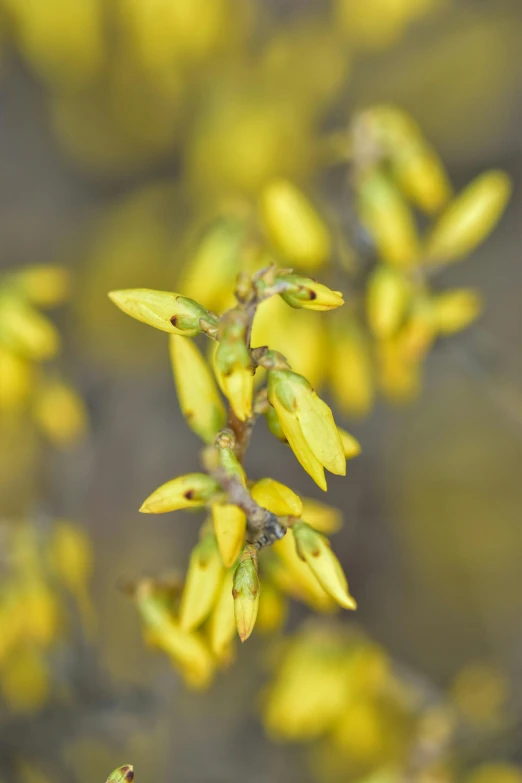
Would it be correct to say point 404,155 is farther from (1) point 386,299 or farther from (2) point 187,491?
(2) point 187,491

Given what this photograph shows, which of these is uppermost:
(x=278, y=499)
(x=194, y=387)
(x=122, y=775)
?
(x=194, y=387)

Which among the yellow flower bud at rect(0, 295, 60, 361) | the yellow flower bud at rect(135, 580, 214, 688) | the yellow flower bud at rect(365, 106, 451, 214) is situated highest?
the yellow flower bud at rect(365, 106, 451, 214)

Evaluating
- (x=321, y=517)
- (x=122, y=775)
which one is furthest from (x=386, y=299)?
(x=122, y=775)

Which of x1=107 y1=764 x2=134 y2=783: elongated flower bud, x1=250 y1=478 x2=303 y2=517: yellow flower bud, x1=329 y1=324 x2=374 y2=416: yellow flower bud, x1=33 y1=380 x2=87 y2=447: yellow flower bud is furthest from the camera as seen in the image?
x1=33 y1=380 x2=87 y2=447: yellow flower bud

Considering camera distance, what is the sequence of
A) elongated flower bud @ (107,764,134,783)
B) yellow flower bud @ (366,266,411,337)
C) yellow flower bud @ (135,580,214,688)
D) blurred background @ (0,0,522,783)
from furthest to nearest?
blurred background @ (0,0,522,783) < yellow flower bud @ (366,266,411,337) < yellow flower bud @ (135,580,214,688) < elongated flower bud @ (107,764,134,783)

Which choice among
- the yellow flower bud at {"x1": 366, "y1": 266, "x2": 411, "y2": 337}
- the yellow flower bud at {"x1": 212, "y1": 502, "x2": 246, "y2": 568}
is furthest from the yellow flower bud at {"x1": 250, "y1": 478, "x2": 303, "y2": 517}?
the yellow flower bud at {"x1": 366, "y1": 266, "x2": 411, "y2": 337}

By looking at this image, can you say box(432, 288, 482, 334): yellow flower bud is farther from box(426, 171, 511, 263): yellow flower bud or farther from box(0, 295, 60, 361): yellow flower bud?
box(0, 295, 60, 361): yellow flower bud

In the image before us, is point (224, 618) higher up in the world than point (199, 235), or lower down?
lower down
